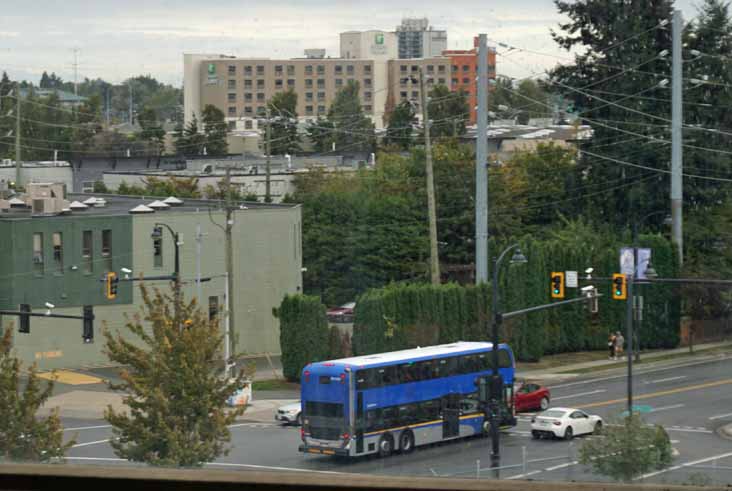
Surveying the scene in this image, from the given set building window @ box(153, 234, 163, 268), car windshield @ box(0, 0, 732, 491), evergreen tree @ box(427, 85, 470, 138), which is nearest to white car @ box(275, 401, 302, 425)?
car windshield @ box(0, 0, 732, 491)

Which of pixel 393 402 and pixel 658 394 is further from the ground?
pixel 393 402

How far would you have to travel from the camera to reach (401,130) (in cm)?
2608

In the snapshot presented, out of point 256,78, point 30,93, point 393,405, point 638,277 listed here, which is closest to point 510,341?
point 638,277

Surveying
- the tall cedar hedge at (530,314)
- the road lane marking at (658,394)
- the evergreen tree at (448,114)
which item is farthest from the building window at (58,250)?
the evergreen tree at (448,114)

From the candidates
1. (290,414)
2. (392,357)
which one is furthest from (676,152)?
(290,414)

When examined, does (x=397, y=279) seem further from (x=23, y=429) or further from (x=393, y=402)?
(x=23, y=429)

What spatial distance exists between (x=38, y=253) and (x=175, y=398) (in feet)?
21.1

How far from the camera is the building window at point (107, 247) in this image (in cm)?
1394

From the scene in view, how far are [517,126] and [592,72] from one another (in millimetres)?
15888

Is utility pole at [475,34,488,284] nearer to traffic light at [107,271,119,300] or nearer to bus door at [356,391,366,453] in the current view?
traffic light at [107,271,119,300]

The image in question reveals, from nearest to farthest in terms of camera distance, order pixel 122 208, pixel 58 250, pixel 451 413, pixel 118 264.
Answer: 1. pixel 451 413
2. pixel 58 250
3. pixel 118 264
4. pixel 122 208

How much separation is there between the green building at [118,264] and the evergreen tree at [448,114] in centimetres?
785

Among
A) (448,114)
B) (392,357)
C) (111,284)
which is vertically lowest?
(392,357)

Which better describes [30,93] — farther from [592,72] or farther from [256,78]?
[592,72]
